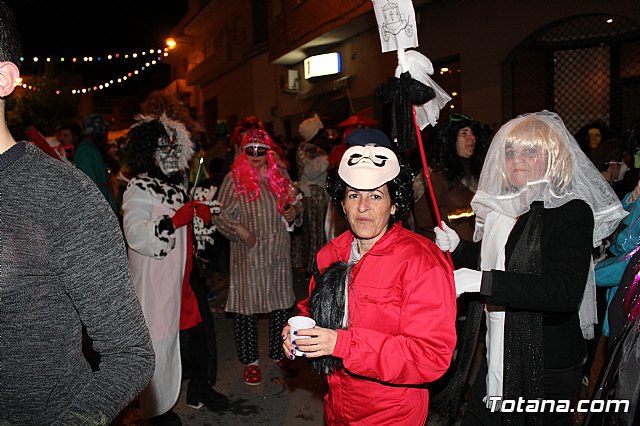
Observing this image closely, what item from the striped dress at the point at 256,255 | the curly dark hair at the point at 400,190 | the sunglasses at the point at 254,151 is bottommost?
the striped dress at the point at 256,255

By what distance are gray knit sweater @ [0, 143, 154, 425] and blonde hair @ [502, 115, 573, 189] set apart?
201cm

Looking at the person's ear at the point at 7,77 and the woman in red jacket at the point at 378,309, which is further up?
the person's ear at the point at 7,77

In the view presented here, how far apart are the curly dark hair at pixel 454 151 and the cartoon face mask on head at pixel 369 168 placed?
2.32 meters

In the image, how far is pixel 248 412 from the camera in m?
4.34

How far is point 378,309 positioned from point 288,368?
300 cm

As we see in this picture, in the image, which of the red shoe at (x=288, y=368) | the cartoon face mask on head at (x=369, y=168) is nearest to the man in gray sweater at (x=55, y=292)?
the cartoon face mask on head at (x=369, y=168)

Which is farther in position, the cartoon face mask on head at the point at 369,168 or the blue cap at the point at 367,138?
the blue cap at the point at 367,138

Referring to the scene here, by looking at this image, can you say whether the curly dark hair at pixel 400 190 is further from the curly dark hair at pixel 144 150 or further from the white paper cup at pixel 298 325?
the curly dark hair at pixel 144 150

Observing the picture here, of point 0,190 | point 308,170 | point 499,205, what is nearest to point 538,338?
point 499,205

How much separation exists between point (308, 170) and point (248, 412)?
449cm

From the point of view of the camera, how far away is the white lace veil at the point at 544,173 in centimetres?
255

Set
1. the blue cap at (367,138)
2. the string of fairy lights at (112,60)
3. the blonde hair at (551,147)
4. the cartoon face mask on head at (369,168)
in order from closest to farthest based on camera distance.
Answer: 1. the cartoon face mask on head at (369,168)
2. the blonde hair at (551,147)
3. the blue cap at (367,138)
4. the string of fairy lights at (112,60)

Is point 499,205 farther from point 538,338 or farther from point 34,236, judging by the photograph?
point 34,236

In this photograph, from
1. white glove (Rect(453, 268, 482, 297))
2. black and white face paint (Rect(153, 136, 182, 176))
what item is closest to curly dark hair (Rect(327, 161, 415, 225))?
white glove (Rect(453, 268, 482, 297))
